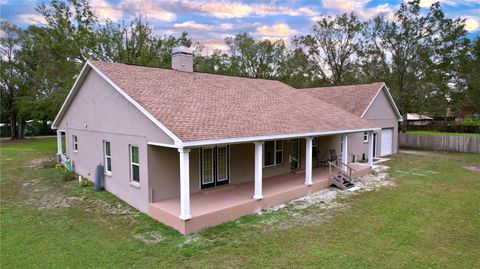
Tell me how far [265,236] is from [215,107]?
524 centimetres

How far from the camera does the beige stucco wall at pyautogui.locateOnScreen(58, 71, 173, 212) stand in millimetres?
9477

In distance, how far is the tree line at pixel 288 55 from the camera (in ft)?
78.5

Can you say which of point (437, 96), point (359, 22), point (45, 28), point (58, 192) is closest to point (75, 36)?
point (45, 28)

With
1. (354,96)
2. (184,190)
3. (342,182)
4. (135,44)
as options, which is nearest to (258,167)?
(184,190)

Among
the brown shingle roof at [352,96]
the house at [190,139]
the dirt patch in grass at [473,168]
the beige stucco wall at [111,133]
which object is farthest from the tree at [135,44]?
the dirt patch in grass at [473,168]

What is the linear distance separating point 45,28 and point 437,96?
122 ft

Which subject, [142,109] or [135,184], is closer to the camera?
[142,109]

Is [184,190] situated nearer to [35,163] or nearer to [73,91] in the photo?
[73,91]

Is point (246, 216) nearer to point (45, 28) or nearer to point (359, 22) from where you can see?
point (45, 28)

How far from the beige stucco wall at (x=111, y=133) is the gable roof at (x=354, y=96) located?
1462cm

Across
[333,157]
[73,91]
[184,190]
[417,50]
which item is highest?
[417,50]

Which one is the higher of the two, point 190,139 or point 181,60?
point 181,60

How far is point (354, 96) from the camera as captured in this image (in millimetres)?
21203

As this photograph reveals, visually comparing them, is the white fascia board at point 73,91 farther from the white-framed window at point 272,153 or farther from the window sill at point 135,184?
the white-framed window at point 272,153
